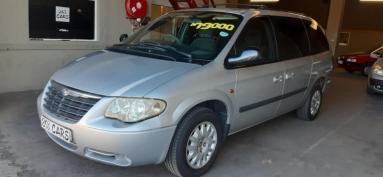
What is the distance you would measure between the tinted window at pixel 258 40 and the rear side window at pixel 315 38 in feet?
4.38

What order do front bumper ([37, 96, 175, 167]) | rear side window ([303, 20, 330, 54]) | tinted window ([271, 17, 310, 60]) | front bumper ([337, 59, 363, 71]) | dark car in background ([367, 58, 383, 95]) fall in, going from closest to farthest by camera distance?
front bumper ([37, 96, 175, 167]) → tinted window ([271, 17, 310, 60]) → rear side window ([303, 20, 330, 54]) → dark car in background ([367, 58, 383, 95]) → front bumper ([337, 59, 363, 71])

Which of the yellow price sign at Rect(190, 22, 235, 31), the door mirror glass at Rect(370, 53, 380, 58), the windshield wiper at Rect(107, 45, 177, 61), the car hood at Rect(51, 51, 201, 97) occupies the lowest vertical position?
the door mirror glass at Rect(370, 53, 380, 58)

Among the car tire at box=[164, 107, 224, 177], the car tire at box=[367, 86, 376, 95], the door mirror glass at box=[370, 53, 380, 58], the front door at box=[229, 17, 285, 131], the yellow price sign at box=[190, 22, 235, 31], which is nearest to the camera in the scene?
the car tire at box=[164, 107, 224, 177]

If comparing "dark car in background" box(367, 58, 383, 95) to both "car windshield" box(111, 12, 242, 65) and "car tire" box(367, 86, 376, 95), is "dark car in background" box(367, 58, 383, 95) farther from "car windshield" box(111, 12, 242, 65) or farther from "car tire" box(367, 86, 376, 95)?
"car windshield" box(111, 12, 242, 65)

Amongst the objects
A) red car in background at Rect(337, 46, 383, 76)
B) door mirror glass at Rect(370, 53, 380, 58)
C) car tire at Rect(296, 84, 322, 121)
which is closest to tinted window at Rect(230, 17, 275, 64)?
car tire at Rect(296, 84, 322, 121)

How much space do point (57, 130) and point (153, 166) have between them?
974 millimetres

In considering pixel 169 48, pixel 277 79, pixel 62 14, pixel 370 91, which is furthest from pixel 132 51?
pixel 370 91

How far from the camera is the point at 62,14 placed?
247 inches

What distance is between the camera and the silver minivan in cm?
281

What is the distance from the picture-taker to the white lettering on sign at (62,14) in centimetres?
622

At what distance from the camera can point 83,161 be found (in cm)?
348

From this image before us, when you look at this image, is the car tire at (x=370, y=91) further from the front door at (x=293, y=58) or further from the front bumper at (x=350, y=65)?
the front bumper at (x=350, y=65)

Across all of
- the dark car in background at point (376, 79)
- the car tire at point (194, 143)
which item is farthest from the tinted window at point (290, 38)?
the dark car in background at point (376, 79)

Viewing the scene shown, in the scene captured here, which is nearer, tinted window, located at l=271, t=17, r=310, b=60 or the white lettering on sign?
tinted window, located at l=271, t=17, r=310, b=60
